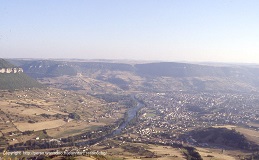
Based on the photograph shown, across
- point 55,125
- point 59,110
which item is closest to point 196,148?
point 55,125

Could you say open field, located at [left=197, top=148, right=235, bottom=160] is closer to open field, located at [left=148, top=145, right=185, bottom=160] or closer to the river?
open field, located at [left=148, top=145, right=185, bottom=160]

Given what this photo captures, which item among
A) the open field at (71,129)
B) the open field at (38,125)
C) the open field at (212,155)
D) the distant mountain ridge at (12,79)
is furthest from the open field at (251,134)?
the distant mountain ridge at (12,79)

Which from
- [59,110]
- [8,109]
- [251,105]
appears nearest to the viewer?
[8,109]

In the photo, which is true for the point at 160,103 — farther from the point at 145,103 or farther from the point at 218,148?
the point at 218,148

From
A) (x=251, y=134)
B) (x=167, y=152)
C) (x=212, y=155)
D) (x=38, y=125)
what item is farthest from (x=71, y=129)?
(x=251, y=134)

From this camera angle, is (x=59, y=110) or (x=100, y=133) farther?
(x=59, y=110)
